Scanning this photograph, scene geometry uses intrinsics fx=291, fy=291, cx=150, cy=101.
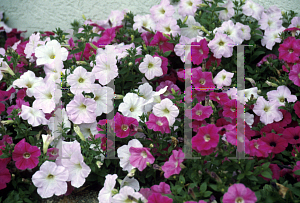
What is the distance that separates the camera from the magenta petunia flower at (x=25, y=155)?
1.62 m

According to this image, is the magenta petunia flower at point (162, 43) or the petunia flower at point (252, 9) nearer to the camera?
the magenta petunia flower at point (162, 43)

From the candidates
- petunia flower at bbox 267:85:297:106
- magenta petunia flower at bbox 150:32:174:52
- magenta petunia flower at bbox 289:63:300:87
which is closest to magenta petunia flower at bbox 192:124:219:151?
petunia flower at bbox 267:85:297:106

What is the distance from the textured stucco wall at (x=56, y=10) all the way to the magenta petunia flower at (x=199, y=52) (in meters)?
0.89

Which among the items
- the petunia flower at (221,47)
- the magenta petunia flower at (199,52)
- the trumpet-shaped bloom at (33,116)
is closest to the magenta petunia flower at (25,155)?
the trumpet-shaped bloom at (33,116)

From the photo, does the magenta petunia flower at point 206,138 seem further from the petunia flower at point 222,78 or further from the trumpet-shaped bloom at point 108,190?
the petunia flower at point 222,78

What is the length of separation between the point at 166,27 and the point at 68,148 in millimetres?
1243

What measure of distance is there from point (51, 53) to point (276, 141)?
5.37 ft

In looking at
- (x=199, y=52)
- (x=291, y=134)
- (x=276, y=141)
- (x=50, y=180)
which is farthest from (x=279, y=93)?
(x=50, y=180)

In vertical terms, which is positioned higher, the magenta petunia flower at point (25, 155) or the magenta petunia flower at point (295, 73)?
the magenta petunia flower at point (295, 73)

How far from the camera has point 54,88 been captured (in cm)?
186

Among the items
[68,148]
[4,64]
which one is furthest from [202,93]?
[4,64]

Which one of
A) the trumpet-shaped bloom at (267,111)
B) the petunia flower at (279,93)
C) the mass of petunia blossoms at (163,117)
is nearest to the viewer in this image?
the mass of petunia blossoms at (163,117)

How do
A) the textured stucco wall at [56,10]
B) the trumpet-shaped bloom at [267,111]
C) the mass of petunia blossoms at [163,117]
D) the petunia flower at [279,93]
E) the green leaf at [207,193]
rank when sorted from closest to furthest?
the green leaf at [207,193] < the mass of petunia blossoms at [163,117] < the trumpet-shaped bloom at [267,111] < the petunia flower at [279,93] < the textured stucco wall at [56,10]

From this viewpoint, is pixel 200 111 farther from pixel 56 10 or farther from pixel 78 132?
pixel 56 10
